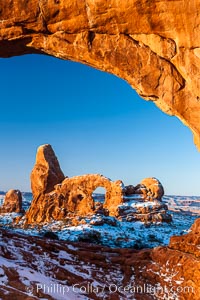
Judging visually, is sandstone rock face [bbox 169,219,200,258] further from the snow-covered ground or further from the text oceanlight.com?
the snow-covered ground

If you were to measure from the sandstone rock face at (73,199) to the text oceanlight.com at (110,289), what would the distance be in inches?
1639

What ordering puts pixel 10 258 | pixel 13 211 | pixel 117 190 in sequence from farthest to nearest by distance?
pixel 13 211 < pixel 117 190 < pixel 10 258

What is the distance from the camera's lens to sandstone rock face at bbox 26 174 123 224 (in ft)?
196

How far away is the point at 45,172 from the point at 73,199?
8.70 m

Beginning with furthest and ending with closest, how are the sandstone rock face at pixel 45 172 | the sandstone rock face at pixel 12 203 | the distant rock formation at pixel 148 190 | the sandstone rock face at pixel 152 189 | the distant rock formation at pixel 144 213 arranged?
the sandstone rock face at pixel 12 203, the sandstone rock face at pixel 45 172, the sandstone rock face at pixel 152 189, the distant rock formation at pixel 148 190, the distant rock formation at pixel 144 213

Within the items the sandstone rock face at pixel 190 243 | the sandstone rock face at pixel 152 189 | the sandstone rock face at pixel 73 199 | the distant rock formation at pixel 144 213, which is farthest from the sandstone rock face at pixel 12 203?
the sandstone rock face at pixel 190 243

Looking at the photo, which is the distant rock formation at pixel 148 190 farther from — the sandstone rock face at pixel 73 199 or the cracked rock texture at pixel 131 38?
the cracked rock texture at pixel 131 38

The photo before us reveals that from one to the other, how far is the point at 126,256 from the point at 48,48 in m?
13.0

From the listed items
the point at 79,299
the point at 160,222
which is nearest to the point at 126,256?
the point at 79,299

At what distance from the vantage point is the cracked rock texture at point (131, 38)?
16453 millimetres

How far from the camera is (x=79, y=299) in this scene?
14.2 m

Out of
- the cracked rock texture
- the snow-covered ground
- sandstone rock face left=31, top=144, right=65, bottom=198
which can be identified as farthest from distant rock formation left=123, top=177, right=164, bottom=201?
the cracked rock texture

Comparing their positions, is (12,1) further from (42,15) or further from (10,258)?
(10,258)

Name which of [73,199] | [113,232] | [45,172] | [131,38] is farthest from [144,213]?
[131,38]
